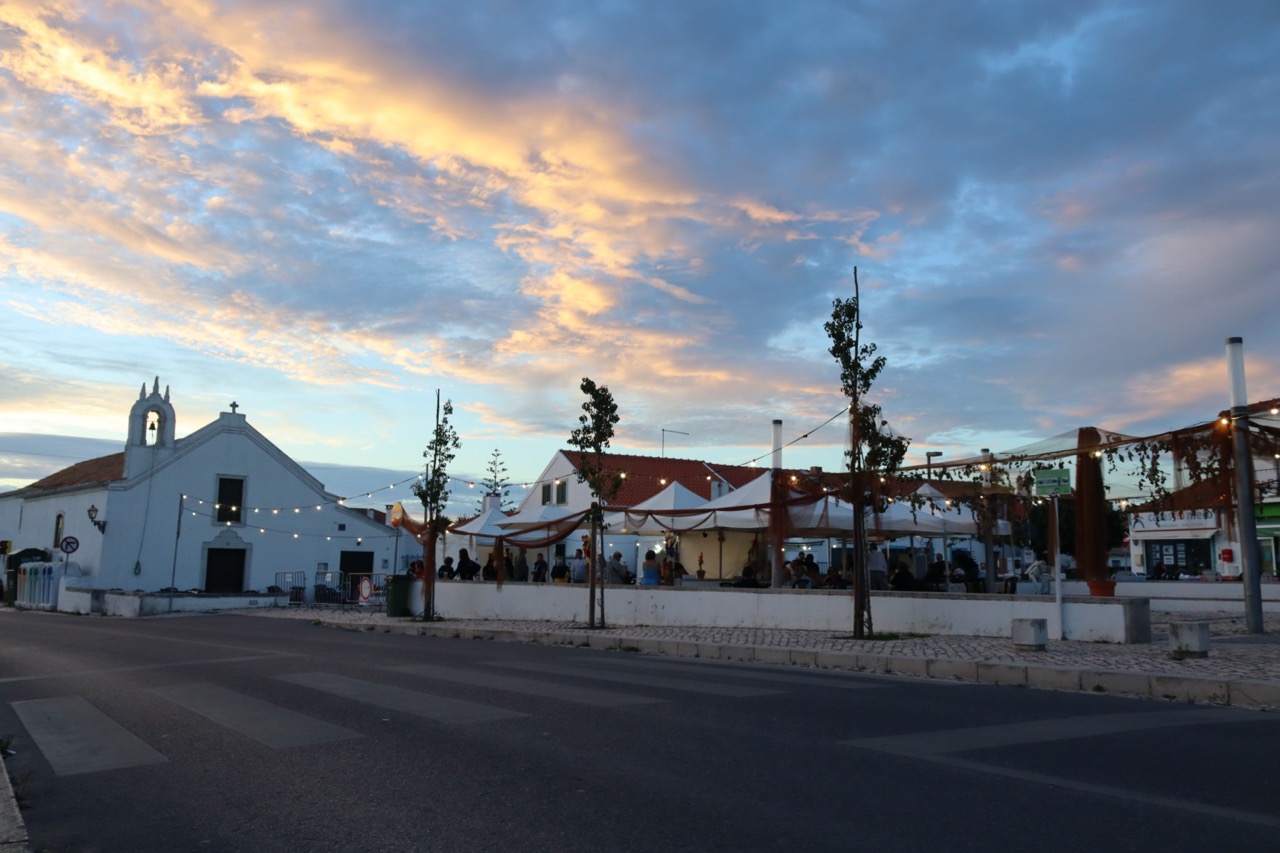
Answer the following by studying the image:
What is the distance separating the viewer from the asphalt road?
4711 millimetres

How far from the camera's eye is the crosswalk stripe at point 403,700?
8133 millimetres

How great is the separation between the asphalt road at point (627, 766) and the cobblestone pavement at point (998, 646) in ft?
5.11

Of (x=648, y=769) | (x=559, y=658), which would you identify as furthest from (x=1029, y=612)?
(x=648, y=769)

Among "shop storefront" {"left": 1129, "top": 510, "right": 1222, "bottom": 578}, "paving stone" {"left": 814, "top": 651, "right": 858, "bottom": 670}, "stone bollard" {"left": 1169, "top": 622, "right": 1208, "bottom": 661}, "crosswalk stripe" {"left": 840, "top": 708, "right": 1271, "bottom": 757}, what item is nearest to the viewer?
"crosswalk stripe" {"left": 840, "top": 708, "right": 1271, "bottom": 757}

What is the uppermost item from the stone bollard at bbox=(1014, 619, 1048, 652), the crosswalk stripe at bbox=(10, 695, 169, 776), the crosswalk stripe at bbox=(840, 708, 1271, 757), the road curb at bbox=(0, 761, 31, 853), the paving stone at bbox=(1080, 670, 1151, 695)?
the stone bollard at bbox=(1014, 619, 1048, 652)

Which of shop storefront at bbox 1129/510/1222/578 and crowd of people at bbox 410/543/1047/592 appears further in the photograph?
shop storefront at bbox 1129/510/1222/578

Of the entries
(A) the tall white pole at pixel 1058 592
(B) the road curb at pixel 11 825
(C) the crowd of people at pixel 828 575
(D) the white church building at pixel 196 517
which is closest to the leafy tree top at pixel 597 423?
(C) the crowd of people at pixel 828 575

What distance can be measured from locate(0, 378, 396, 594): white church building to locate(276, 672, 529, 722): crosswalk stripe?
1436 inches

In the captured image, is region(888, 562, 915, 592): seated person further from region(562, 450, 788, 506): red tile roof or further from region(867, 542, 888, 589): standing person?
region(562, 450, 788, 506): red tile roof

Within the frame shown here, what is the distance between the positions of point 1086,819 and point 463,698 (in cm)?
591

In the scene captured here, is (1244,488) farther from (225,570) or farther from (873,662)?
(225,570)

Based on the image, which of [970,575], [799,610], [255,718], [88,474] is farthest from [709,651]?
[88,474]

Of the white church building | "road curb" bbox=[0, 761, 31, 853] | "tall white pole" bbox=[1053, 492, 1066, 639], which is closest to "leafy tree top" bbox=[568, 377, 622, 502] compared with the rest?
"tall white pole" bbox=[1053, 492, 1066, 639]

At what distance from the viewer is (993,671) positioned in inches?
439
